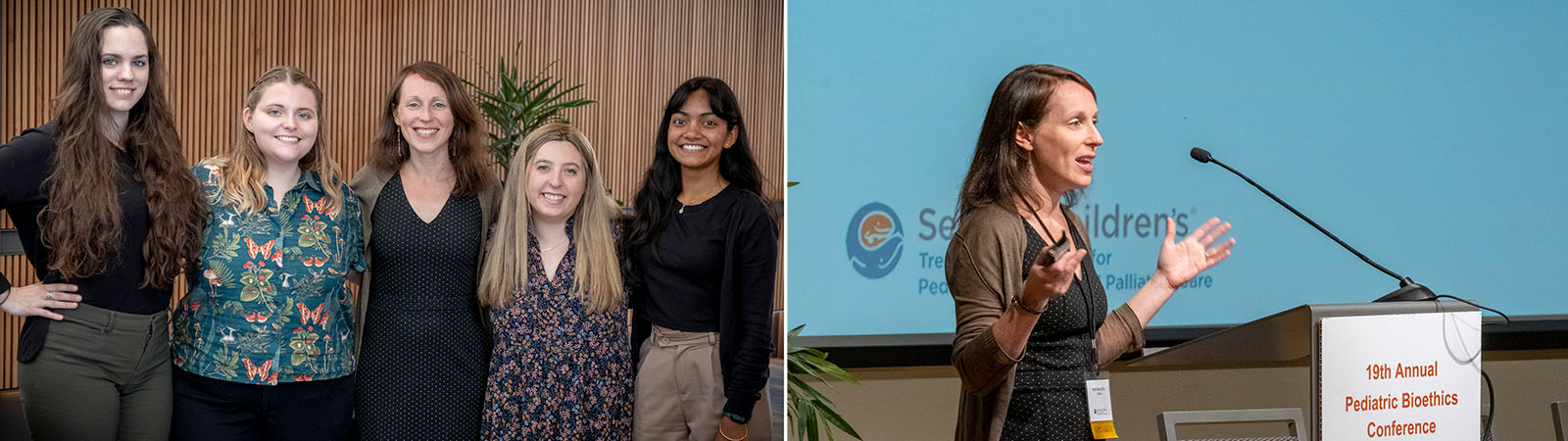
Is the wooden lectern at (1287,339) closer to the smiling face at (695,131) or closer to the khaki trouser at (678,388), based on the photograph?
the khaki trouser at (678,388)

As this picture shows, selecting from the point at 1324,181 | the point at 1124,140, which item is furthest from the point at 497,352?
the point at 1324,181

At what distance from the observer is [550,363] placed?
2307mm

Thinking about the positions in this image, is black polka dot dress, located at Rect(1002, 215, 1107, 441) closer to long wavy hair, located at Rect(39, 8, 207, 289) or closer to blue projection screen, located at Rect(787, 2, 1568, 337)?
blue projection screen, located at Rect(787, 2, 1568, 337)

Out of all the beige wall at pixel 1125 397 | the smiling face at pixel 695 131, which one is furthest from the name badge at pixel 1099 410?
the beige wall at pixel 1125 397

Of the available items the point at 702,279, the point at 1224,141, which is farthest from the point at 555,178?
the point at 1224,141

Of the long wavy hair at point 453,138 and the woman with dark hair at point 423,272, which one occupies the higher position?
the long wavy hair at point 453,138

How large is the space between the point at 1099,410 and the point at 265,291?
1652 mm

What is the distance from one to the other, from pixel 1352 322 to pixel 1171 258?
332mm

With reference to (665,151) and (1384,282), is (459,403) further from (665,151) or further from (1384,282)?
(1384,282)

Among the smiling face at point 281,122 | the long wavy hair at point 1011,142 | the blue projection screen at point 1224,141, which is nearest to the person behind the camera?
the long wavy hair at point 1011,142

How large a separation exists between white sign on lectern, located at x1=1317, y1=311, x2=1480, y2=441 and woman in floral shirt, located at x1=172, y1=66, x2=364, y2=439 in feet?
6.45

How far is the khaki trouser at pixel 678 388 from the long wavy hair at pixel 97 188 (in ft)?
3.14

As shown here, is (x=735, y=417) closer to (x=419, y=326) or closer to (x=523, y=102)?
(x=419, y=326)

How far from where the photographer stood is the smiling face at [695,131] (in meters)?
2.38
